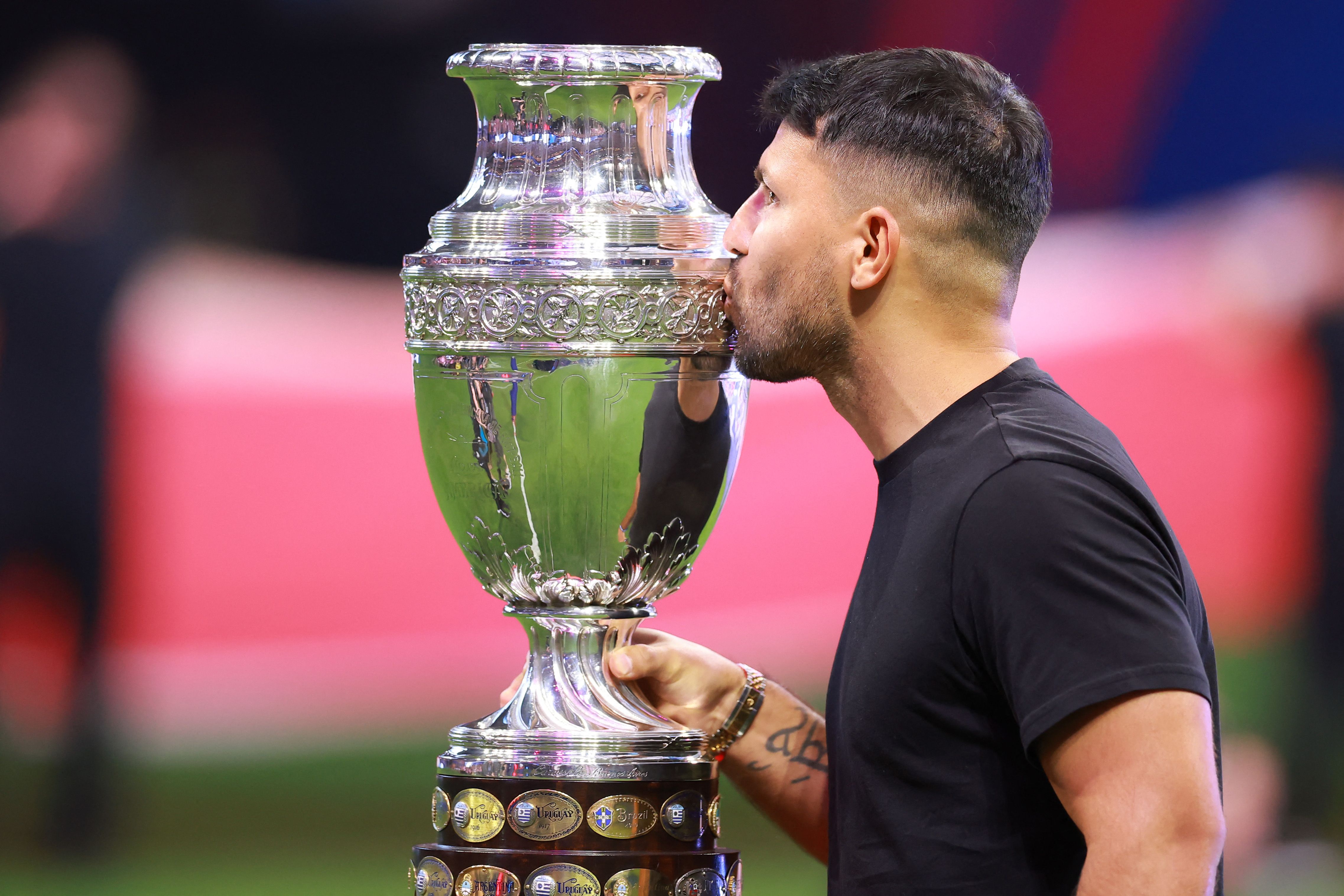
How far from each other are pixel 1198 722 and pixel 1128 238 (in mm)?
1960

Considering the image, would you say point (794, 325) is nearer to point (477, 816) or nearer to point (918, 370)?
point (918, 370)

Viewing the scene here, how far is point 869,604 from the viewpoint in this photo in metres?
1.32

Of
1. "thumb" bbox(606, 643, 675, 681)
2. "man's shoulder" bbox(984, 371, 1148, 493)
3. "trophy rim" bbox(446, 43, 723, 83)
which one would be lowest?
"thumb" bbox(606, 643, 675, 681)

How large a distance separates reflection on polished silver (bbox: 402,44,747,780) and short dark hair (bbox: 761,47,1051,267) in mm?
169

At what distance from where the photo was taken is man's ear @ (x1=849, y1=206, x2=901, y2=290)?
1317mm

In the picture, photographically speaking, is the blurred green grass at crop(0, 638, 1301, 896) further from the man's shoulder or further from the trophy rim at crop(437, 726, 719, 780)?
the man's shoulder

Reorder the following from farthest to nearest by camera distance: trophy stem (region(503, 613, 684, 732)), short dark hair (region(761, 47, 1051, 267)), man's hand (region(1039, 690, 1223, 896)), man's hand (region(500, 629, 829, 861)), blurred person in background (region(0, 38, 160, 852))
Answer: blurred person in background (region(0, 38, 160, 852)), man's hand (region(500, 629, 829, 861)), trophy stem (region(503, 613, 684, 732)), short dark hair (region(761, 47, 1051, 267)), man's hand (region(1039, 690, 1223, 896))

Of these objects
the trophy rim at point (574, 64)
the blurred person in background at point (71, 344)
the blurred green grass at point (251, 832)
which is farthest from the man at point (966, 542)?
the blurred person in background at point (71, 344)

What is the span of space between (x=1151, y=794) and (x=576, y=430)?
58 centimetres

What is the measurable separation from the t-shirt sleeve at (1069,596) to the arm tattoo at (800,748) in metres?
0.42

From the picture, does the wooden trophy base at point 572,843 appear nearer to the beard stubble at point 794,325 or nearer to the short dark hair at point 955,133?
the beard stubble at point 794,325

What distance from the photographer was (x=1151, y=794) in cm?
108

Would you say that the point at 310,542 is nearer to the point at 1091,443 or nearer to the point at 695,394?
the point at 695,394

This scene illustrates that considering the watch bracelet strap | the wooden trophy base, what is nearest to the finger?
the wooden trophy base
